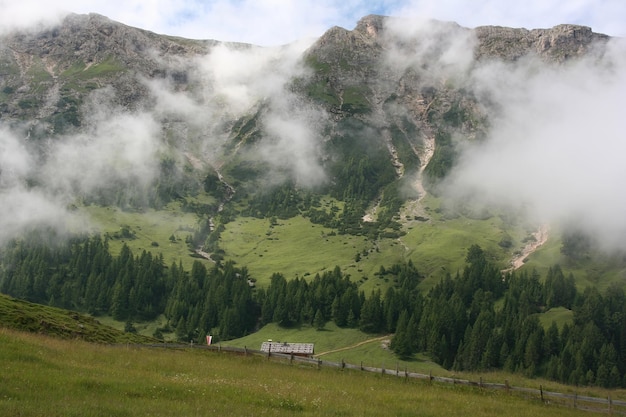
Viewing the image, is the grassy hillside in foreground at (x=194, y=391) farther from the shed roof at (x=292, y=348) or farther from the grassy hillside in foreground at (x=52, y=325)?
the shed roof at (x=292, y=348)

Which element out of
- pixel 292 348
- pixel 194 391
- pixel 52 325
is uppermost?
pixel 292 348

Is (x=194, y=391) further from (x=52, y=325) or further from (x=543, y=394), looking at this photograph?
(x=52, y=325)

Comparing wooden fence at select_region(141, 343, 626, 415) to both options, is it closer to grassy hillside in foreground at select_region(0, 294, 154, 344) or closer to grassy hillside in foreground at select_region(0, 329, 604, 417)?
grassy hillside in foreground at select_region(0, 329, 604, 417)

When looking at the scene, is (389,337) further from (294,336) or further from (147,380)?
(147,380)

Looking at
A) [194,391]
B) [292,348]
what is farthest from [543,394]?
[292,348]

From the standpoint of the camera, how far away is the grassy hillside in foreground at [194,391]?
98.3 feet

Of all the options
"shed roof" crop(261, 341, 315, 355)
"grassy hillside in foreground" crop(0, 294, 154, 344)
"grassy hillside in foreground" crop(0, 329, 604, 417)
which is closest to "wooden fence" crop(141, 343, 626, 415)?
"grassy hillside in foreground" crop(0, 329, 604, 417)

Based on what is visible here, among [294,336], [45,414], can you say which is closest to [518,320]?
[294,336]

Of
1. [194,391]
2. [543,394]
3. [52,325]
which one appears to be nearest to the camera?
[194,391]

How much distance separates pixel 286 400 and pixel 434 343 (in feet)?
480

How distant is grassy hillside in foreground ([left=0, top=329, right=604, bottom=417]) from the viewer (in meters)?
30.0

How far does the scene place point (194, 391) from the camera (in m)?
36.5

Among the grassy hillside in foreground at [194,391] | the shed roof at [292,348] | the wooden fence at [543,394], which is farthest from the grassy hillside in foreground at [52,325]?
the shed roof at [292,348]

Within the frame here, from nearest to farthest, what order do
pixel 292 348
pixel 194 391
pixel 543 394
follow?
pixel 194 391 → pixel 543 394 → pixel 292 348
